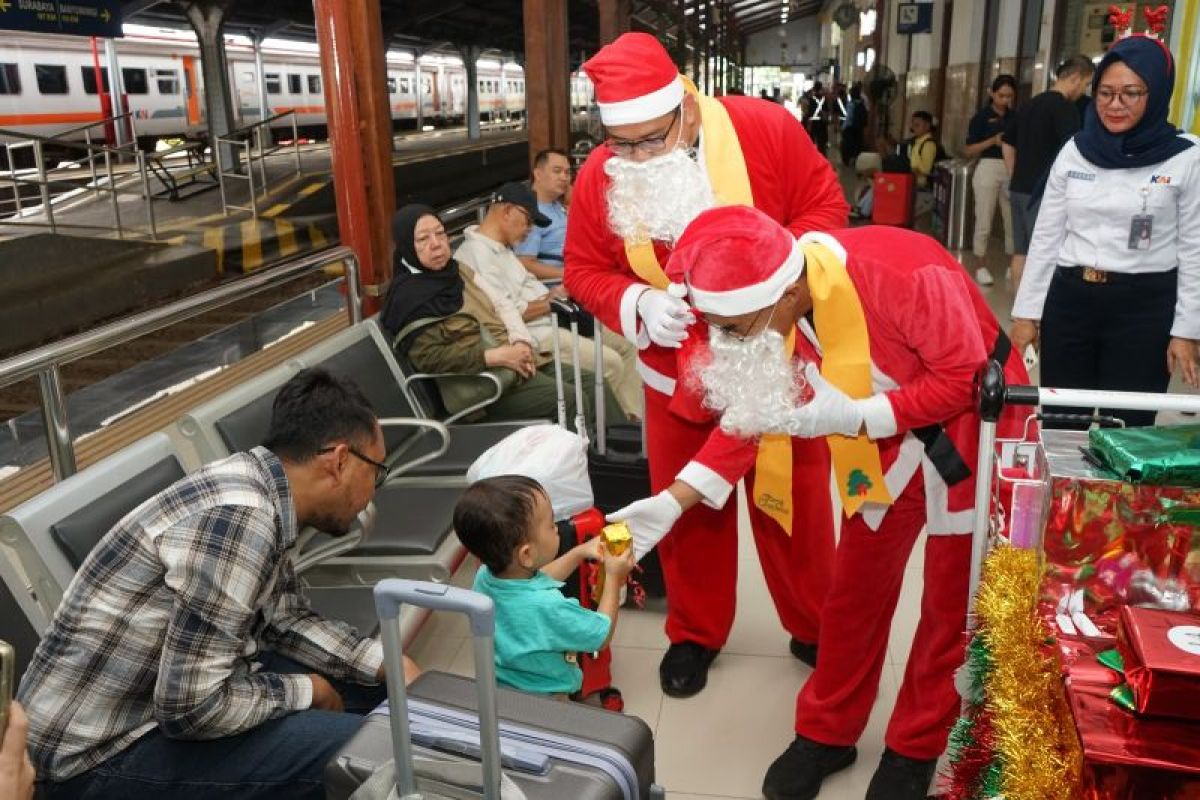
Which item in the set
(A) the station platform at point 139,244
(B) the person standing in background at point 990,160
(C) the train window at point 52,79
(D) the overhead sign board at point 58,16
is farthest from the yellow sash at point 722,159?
(C) the train window at point 52,79

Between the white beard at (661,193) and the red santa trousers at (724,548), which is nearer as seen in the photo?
the white beard at (661,193)

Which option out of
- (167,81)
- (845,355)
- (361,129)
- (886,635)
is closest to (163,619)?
(845,355)

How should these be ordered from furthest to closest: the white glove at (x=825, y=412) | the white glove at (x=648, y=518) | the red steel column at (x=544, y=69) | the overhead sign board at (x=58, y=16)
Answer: the overhead sign board at (x=58, y=16)
the red steel column at (x=544, y=69)
the white glove at (x=648, y=518)
the white glove at (x=825, y=412)

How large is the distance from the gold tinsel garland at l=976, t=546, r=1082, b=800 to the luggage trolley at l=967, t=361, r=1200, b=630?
7cm

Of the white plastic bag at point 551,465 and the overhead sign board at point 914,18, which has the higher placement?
the overhead sign board at point 914,18

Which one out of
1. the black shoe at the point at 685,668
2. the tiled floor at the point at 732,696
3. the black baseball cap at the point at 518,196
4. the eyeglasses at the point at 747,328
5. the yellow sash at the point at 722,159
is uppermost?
the yellow sash at the point at 722,159

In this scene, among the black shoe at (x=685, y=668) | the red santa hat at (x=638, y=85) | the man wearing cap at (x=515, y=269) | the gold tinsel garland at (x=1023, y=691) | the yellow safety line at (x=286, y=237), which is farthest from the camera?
the yellow safety line at (x=286, y=237)

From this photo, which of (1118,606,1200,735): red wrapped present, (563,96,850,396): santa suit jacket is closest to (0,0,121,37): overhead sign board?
(563,96,850,396): santa suit jacket

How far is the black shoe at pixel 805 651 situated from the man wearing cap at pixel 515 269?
5.41 feet

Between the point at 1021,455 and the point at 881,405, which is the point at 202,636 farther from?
the point at 1021,455

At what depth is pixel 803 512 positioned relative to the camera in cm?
250

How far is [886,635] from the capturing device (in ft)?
7.06

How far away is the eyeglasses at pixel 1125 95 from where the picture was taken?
8.45ft

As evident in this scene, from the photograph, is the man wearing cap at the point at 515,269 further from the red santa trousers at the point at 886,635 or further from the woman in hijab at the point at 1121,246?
the red santa trousers at the point at 886,635
